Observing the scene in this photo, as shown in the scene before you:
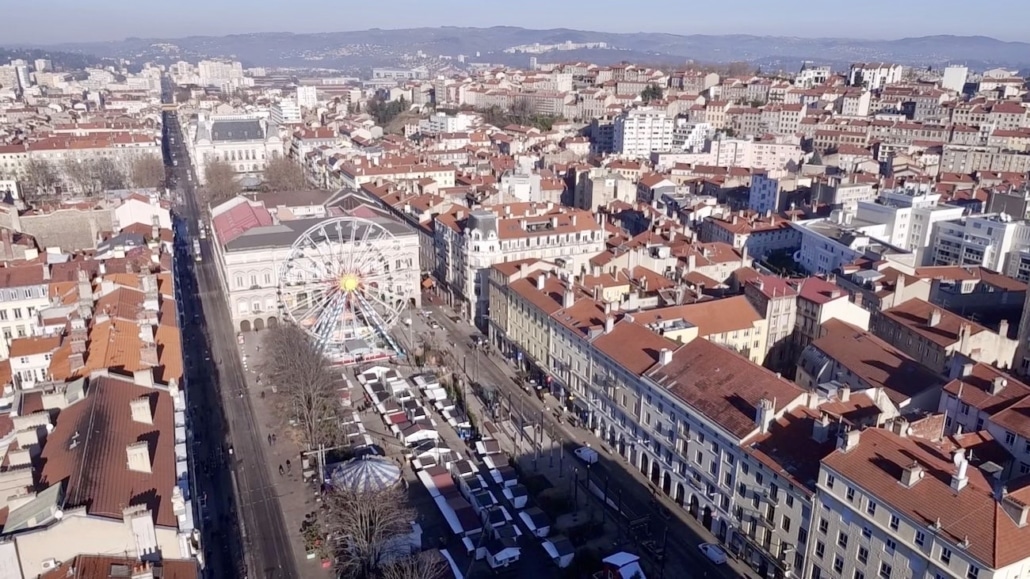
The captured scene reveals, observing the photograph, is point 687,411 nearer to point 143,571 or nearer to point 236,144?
point 143,571

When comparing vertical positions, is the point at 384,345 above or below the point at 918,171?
below

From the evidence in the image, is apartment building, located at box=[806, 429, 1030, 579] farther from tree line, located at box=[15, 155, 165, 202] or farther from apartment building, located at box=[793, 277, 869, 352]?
tree line, located at box=[15, 155, 165, 202]

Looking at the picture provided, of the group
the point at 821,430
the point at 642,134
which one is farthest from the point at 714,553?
the point at 642,134

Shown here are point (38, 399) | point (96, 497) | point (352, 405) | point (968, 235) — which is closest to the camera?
point (96, 497)

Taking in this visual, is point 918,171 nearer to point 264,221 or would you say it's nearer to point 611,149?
point 611,149

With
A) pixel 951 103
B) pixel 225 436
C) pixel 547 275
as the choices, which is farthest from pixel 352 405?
pixel 951 103

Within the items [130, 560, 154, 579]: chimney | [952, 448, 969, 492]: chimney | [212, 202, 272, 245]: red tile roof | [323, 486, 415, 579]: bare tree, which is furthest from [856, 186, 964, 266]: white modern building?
[130, 560, 154, 579]: chimney
